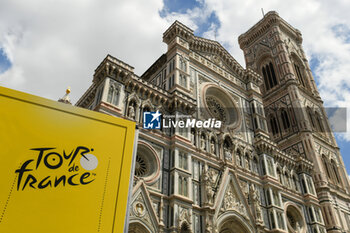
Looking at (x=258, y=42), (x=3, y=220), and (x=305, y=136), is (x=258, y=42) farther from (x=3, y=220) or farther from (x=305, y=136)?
(x=3, y=220)

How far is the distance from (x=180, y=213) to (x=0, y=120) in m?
11.4

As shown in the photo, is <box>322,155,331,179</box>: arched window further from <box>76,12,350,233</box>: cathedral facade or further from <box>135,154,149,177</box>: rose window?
<box>135,154,149,177</box>: rose window

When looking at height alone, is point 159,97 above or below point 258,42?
below

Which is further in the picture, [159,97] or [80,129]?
[159,97]

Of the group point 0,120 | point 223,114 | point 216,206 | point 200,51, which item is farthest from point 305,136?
point 0,120

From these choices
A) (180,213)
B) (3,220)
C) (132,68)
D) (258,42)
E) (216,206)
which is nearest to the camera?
(3,220)

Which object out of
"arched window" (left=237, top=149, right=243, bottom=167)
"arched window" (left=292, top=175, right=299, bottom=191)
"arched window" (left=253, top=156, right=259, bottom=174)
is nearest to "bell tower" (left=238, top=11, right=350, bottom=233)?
"arched window" (left=292, top=175, right=299, bottom=191)

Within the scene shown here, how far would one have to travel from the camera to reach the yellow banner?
5059mm

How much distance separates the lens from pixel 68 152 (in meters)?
5.86

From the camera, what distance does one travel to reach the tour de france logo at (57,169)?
5.34m

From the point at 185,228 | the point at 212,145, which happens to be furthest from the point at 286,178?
the point at 185,228

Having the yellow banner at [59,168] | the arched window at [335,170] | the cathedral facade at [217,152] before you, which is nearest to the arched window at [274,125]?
the cathedral facade at [217,152]

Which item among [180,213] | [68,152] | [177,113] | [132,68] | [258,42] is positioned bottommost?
[68,152]

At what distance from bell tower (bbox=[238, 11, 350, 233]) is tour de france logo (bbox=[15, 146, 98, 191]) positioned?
24171mm
